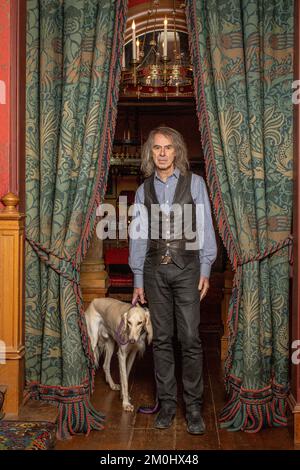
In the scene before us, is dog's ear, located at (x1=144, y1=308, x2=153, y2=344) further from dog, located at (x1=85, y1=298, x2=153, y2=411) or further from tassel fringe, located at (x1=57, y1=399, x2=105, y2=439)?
tassel fringe, located at (x1=57, y1=399, x2=105, y2=439)

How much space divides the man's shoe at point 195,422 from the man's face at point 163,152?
144 centimetres

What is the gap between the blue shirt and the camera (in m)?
3.16

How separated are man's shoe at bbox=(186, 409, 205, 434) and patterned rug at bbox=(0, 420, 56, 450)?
→ 77 centimetres

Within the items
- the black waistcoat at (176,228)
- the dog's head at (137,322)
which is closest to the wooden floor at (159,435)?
the dog's head at (137,322)

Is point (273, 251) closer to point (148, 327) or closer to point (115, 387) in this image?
point (148, 327)

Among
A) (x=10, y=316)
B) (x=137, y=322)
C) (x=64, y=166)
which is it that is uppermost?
(x=64, y=166)

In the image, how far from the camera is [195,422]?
3.04 m

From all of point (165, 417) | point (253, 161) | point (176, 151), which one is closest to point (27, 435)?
point (165, 417)

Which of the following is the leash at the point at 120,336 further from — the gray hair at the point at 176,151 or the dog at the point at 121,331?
the gray hair at the point at 176,151

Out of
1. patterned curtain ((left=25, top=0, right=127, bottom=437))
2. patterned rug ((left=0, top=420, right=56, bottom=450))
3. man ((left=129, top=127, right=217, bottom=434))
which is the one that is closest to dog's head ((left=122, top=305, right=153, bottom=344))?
man ((left=129, top=127, right=217, bottom=434))

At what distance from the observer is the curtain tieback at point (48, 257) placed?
309 centimetres

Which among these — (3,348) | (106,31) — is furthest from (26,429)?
(106,31)

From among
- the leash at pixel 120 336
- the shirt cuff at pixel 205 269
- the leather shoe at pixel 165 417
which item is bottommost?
the leather shoe at pixel 165 417

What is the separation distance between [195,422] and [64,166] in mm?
1653
